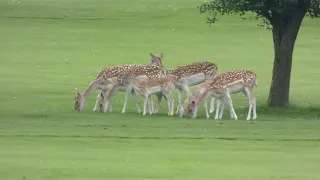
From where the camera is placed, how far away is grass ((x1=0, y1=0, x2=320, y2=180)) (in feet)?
55.3

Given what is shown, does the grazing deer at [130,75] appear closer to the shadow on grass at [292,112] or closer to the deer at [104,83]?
the deer at [104,83]

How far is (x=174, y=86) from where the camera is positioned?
83.0 feet

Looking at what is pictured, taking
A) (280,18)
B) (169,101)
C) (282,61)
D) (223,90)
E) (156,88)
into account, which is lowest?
(169,101)

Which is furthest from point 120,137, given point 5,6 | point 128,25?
point 5,6

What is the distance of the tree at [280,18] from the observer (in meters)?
25.3

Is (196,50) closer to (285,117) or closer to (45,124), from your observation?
(285,117)

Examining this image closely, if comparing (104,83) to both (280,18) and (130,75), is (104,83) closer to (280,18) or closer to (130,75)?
(130,75)

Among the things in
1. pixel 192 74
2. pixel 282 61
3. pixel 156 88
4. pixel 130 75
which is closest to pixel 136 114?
pixel 156 88

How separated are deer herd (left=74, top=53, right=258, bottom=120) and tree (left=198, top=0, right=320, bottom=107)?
5.19ft

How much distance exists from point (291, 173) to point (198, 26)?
35.5m

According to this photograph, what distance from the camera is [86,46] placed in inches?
1711

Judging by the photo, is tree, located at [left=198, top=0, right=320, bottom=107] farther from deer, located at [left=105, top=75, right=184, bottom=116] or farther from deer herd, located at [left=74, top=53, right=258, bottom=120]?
deer, located at [left=105, top=75, right=184, bottom=116]

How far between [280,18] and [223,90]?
3.13m

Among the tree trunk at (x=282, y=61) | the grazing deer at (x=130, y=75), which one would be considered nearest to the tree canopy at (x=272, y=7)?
the tree trunk at (x=282, y=61)
